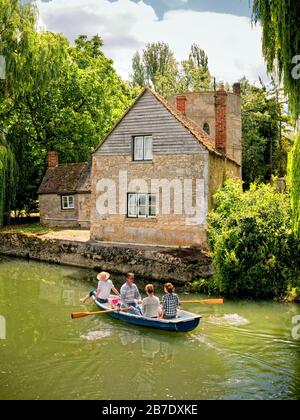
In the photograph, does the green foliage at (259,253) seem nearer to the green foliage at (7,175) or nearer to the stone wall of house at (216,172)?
the stone wall of house at (216,172)

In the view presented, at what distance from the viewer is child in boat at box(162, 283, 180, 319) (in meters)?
12.2

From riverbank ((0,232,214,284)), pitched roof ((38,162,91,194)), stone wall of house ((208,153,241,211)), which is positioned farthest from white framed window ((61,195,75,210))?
stone wall of house ((208,153,241,211))

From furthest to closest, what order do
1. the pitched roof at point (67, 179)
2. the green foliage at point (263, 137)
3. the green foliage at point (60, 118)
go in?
the green foliage at point (263, 137)
the green foliage at point (60, 118)
the pitched roof at point (67, 179)

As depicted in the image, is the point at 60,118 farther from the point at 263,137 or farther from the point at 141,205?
the point at 263,137

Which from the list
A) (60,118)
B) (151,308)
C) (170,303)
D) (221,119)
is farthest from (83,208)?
(170,303)

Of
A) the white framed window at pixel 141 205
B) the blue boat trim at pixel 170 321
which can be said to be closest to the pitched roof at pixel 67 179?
the white framed window at pixel 141 205

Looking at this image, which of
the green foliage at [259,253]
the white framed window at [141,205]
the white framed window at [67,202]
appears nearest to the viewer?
the green foliage at [259,253]

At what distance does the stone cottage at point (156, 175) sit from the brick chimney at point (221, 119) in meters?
0.05

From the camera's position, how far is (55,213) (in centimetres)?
3114

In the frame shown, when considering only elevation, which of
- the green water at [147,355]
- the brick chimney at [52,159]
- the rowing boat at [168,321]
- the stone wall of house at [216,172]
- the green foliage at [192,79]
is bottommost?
the green water at [147,355]

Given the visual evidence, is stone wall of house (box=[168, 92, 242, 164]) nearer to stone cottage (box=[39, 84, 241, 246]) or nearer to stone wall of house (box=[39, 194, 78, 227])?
stone cottage (box=[39, 84, 241, 246])

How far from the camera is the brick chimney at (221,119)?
70.6 ft

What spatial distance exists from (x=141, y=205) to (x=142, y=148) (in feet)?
9.13
